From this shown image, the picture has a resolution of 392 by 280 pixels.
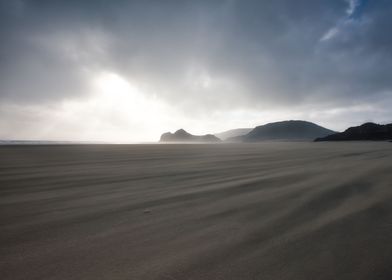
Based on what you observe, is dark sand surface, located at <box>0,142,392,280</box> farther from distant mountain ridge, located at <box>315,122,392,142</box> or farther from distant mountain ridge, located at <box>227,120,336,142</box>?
distant mountain ridge, located at <box>227,120,336,142</box>

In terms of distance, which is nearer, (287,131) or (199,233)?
(199,233)

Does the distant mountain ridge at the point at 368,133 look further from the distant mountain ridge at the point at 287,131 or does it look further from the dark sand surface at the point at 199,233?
the distant mountain ridge at the point at 287,131

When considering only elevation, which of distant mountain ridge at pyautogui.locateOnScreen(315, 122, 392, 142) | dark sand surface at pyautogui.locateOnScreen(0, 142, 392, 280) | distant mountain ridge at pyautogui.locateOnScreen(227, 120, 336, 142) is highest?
distant mountain ridge at pyautogui.locateOnScreen(227, 120, 336, 142)

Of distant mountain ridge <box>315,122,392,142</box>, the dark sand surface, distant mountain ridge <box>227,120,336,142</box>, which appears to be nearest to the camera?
the dark sand surface

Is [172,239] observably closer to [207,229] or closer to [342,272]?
[207,229]

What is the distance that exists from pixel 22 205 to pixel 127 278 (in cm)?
200

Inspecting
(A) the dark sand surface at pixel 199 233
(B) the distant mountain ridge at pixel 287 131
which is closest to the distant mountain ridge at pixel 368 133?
(A) the dark sand surface at pixel 199 233

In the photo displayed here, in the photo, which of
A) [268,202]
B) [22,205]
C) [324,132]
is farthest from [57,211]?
[324,132]

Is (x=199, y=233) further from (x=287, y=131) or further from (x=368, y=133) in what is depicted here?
(x=287, y=131)

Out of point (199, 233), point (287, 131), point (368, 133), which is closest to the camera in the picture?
point (199, 233)

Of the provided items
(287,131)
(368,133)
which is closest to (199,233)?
(368,133)

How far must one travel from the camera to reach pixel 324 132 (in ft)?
369

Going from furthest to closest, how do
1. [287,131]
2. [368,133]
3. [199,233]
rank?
[287,131], [368,133], [199,233]

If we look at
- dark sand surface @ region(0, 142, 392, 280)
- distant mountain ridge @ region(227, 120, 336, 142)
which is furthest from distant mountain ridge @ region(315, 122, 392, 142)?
distant mountain ridge @ region(227, 120, 336, 142)
